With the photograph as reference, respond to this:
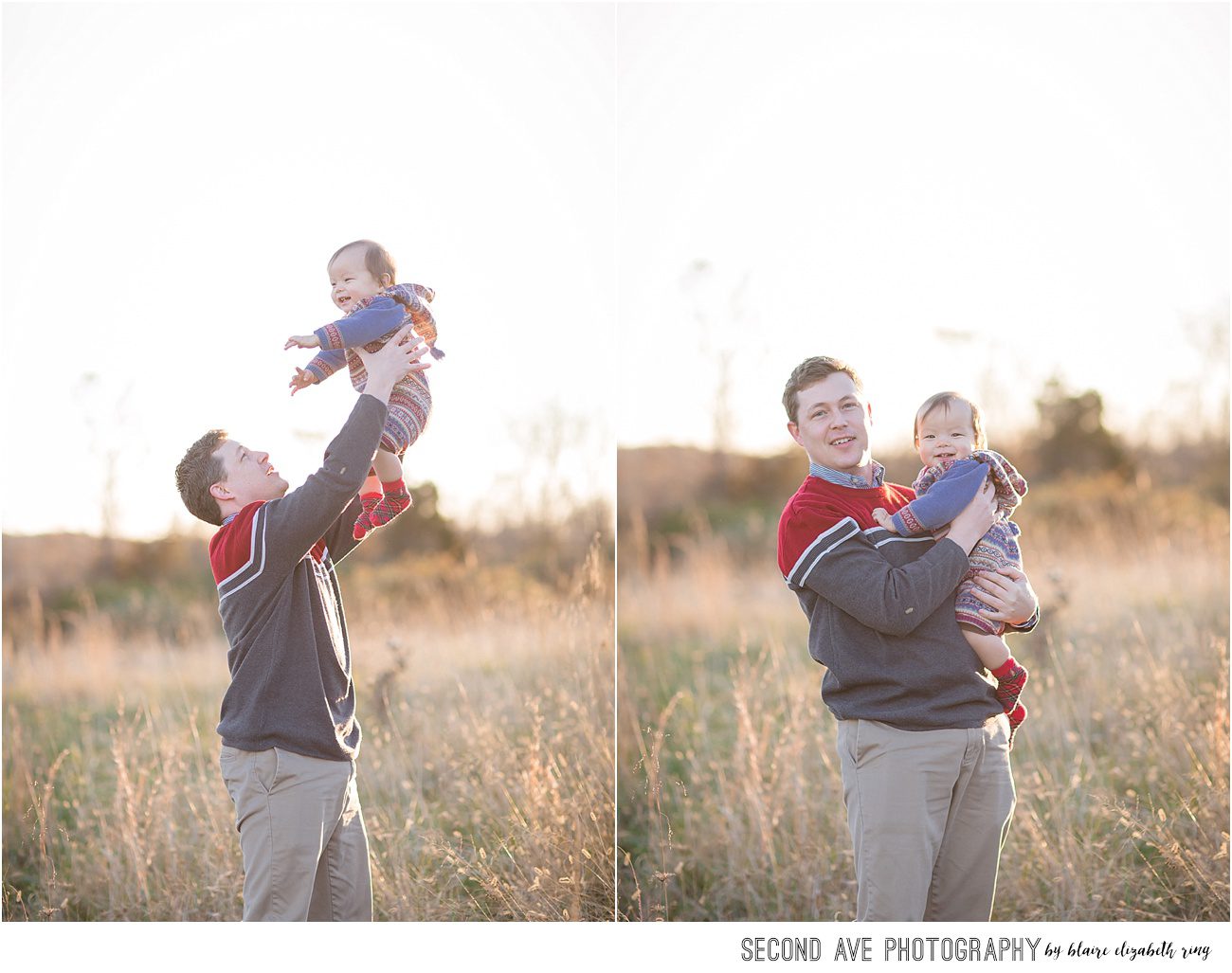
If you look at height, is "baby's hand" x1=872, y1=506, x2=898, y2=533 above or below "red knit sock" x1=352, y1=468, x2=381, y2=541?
below

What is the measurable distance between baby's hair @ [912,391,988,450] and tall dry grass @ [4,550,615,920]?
128 cm

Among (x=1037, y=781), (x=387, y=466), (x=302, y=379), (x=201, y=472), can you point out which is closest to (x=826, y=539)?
(x=387, y=466)

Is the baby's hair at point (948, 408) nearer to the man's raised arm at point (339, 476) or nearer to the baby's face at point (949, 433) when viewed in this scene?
the baby's face at point (949, 433)

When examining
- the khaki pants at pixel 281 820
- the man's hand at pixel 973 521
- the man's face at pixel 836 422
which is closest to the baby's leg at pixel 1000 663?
the man's hand at pixel 973 521

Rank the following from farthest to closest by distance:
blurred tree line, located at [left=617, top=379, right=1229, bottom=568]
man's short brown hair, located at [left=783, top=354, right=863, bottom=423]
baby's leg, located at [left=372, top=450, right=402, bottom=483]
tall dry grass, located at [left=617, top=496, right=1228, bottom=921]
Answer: blurred tree line, located at [left=617, top=379, right=1229, bottom=568] → tall dry grass, located at [left=617, top=496, right=1228, bottom=921] → baby's leg, located at [left=372, top=450, right=402, bottom=483] → man's short brown hair, located at [left=783, top=354, right=863, bottom=423]

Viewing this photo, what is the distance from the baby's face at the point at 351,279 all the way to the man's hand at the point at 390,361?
13 cm

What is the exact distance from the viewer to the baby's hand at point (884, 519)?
251cm

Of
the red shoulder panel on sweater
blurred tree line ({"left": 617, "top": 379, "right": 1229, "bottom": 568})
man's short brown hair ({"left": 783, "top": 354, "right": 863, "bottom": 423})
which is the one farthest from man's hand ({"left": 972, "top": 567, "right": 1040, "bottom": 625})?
blurred tree line ({"left": 617, "top": 379, "right": 1229, "bottom": 568})

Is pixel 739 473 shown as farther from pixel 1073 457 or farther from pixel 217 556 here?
pixel 217 556

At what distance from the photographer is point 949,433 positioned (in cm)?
262

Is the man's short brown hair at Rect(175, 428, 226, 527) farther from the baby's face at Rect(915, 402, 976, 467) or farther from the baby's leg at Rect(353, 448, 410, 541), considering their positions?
the baby's face at Rect(915, 402, 976, 467)

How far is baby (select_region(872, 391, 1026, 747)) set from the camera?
247 centimetres

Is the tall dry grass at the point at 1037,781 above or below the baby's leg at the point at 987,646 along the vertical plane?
below
